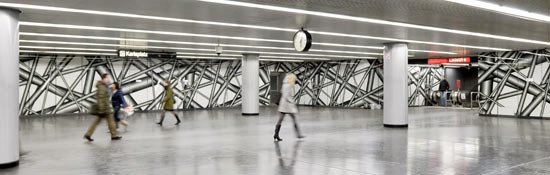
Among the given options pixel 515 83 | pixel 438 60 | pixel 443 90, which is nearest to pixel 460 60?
pixel 438 60

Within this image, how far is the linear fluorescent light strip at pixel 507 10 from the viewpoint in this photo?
23.8 ft

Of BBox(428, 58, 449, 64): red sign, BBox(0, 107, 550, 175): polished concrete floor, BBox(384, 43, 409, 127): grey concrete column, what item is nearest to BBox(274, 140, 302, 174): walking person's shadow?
BBox(0, 107, 550, 175): polished concrete floor

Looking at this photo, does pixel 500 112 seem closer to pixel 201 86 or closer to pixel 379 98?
pixel 379 98

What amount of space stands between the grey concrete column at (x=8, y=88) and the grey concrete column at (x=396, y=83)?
9926 mm

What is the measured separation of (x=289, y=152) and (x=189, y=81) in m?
16.2

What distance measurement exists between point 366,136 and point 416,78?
1794 cm

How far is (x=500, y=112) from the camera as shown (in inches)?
746

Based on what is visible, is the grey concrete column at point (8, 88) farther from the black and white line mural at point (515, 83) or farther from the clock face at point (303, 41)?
the black and white line mural at point (515, 83)

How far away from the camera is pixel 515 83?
18.3m

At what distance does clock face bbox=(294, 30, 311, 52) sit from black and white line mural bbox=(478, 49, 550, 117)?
12.0m

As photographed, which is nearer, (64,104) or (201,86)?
(64,104)

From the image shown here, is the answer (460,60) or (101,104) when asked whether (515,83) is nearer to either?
(460,60)

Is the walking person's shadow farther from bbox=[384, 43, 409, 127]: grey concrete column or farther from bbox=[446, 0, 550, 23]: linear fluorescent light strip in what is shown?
bbox=[384, 43, 409, 127]: grey concrete column

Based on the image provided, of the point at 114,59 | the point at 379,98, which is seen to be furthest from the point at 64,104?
the point at 379,98
